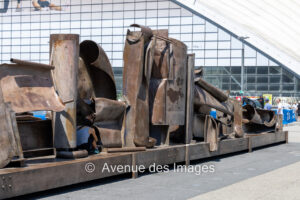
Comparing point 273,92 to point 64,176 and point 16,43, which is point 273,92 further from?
point 64,176

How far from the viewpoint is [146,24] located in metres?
59.0

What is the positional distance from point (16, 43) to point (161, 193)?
5915cm

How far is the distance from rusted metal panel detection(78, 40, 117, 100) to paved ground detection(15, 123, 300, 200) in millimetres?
1663

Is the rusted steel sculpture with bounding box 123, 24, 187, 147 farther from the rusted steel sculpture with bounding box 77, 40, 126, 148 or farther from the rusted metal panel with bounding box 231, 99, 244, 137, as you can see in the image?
the rusted metal panel with bounding box 231, 99, 244, 137

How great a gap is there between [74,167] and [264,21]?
55.7m

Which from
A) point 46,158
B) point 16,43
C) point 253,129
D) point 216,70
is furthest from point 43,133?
point 16,43

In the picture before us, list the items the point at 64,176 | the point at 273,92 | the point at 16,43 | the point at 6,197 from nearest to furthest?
1. the point at 6,197
2. the point at 64,176
3. the point at 273,92
4. the point at 16,43

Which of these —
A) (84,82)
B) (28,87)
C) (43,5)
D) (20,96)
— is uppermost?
(43,5)

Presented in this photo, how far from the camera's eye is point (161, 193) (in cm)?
718

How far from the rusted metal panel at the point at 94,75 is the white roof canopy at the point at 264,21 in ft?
146

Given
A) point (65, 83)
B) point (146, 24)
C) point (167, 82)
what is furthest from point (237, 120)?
point (146, 24)

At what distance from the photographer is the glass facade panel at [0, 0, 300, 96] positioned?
54312 mm

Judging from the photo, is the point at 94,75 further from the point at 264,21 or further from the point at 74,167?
the point at 264,21

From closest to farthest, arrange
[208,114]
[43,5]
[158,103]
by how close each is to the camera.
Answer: [158,103] → [208,114] → [43,5]
